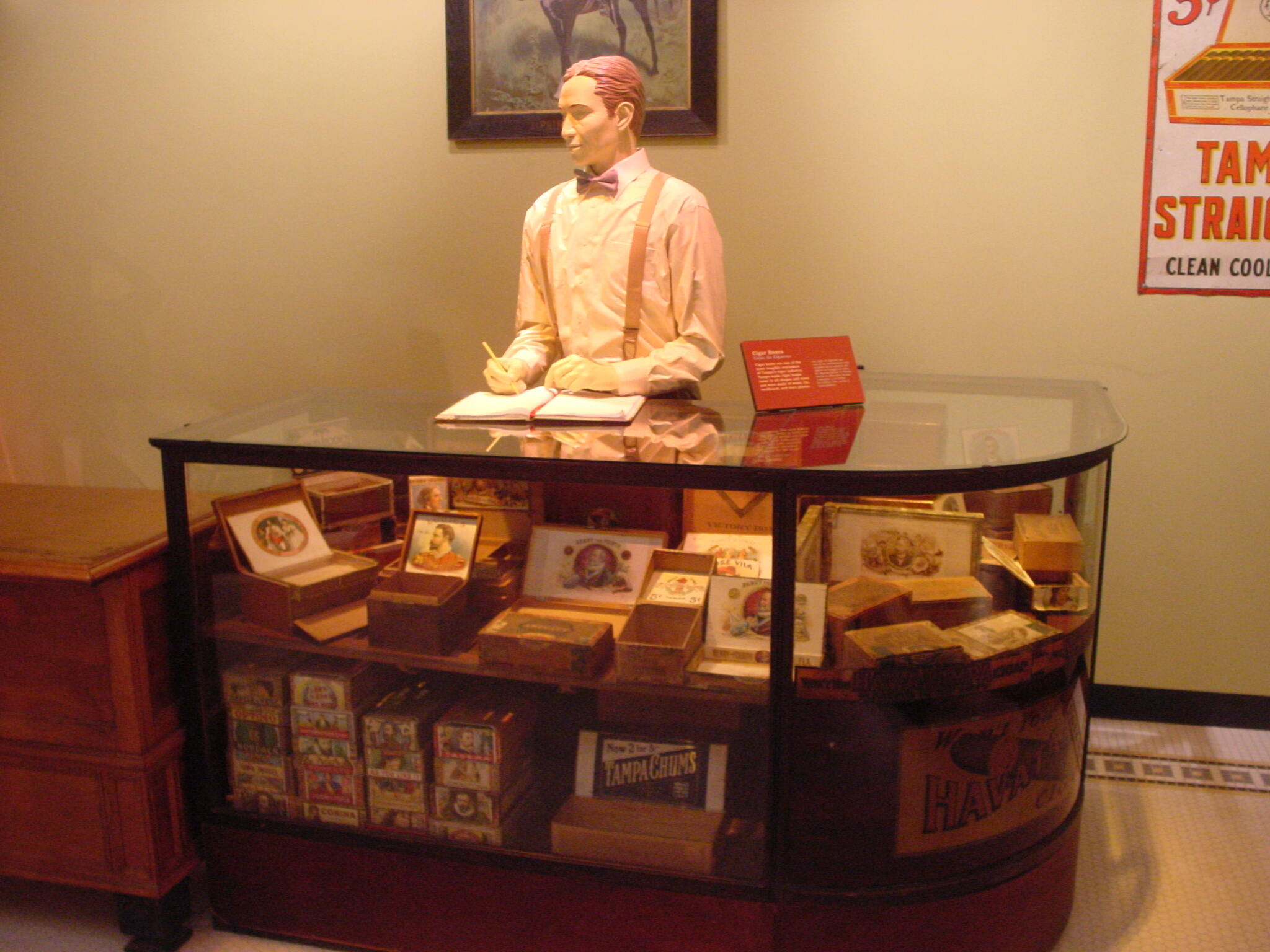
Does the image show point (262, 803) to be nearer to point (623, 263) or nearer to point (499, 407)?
point (499, 407)

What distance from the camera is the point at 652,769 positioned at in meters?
1.92

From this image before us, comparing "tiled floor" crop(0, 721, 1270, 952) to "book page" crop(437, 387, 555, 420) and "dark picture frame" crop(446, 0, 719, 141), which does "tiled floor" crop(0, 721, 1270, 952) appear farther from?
"dark picture frame" crop(446, 0, 719, 141)

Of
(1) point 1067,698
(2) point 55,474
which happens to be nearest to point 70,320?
(2) point 55,474

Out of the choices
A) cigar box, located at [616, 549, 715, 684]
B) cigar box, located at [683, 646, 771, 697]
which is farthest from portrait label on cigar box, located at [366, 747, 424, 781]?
cigar box, located at [683, 646, 771, 697]

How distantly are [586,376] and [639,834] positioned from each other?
88cm

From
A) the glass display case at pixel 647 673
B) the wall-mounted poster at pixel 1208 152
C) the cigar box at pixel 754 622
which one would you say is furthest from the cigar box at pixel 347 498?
the wall-mounted poster at pixel 1208 152

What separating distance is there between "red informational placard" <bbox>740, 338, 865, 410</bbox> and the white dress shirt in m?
0.13

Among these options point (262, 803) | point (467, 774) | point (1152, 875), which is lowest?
point (1152, 875)

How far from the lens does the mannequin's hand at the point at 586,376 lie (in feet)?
6.99

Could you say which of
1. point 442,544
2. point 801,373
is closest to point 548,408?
point 442,544

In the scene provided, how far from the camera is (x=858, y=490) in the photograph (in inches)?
64.2

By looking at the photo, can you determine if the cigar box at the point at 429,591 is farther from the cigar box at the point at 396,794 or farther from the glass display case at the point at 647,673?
the cigar box at the point at 396,794

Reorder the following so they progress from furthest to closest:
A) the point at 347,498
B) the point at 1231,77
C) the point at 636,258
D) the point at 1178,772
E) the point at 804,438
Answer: the point at 1178,772 → the point at 1231,77 → the point at 636,258 → the point at 347,498 → the point at 804,438

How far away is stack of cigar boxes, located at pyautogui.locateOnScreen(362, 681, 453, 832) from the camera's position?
6.50 ft
